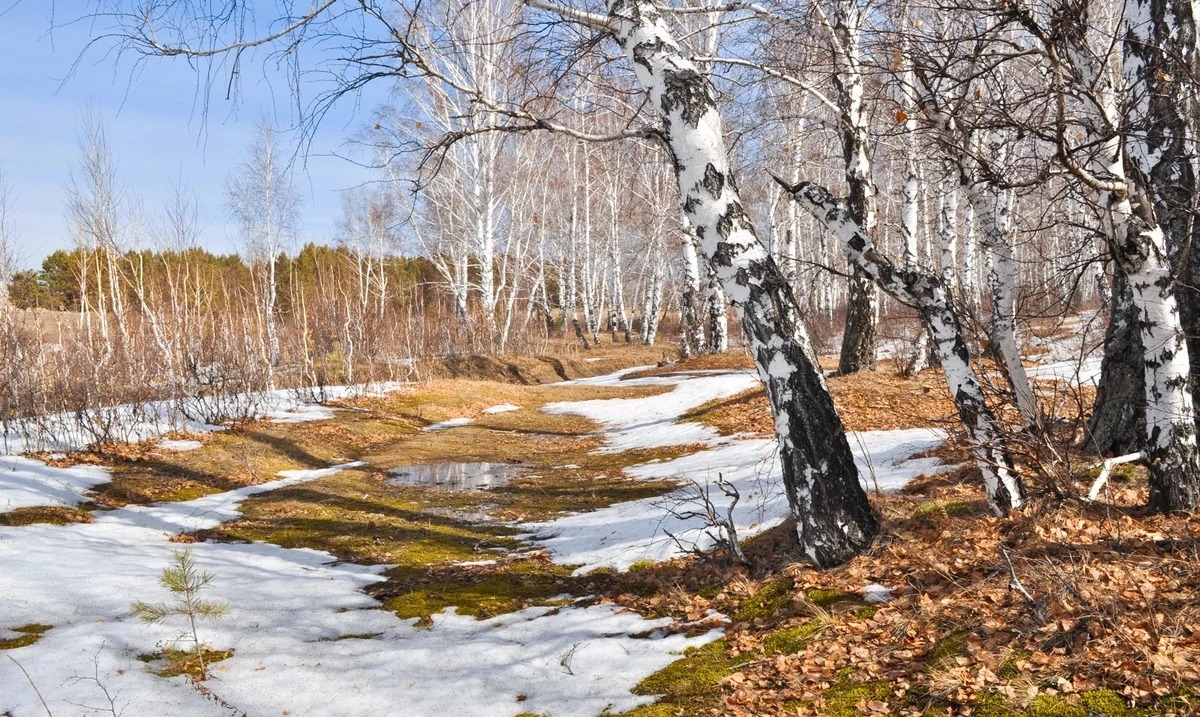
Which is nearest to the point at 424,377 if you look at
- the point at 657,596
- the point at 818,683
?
the point at 657,596

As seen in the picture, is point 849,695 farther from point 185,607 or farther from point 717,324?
point 717,324

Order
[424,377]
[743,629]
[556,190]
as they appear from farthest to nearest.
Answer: [556,190] < [424,377] < [743,629]

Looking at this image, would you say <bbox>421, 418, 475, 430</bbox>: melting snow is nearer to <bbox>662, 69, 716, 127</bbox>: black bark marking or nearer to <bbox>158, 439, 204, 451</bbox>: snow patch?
<bbox>158, 439, 204, 451</bbox>: snow patch

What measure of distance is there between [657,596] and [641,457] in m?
5.05

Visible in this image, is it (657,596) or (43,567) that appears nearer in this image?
(657,596)

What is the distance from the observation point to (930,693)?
2758mm

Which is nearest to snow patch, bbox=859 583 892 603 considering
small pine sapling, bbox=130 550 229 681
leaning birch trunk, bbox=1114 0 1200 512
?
leaning birch trunk, bbox=1114 0 1200 512

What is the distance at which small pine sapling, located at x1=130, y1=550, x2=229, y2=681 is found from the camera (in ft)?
12.7

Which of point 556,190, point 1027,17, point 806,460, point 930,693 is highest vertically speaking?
point 556,190

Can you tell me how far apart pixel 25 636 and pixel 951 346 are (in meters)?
5.46

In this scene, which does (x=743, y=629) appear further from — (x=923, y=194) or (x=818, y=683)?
(x=923, y=194)

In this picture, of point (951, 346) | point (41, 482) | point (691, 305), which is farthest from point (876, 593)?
point (691, 305)

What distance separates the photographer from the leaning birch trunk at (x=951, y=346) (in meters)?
3.95

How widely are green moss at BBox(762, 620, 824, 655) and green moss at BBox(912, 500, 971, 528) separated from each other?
135 centimetres
